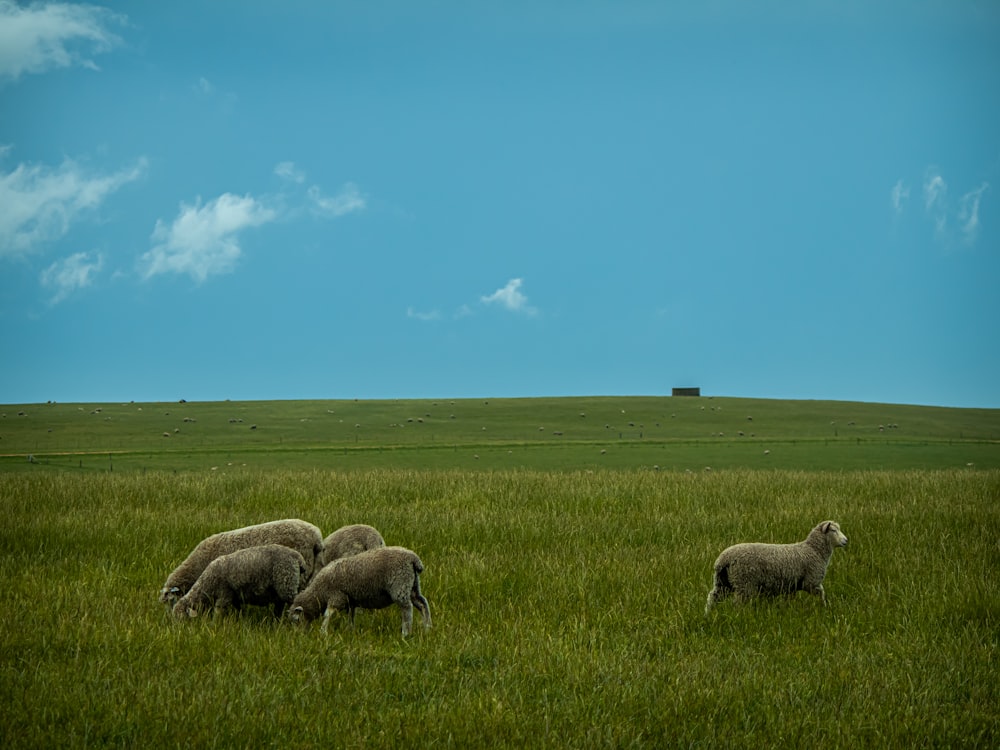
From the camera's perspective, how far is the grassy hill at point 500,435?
108 ft

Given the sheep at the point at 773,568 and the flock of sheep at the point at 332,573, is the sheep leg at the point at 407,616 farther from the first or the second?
the sheep at the point at 773,568

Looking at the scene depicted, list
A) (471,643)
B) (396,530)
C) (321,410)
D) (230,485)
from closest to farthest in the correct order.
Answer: (471,643)
(396,530)
(230,485)
(321,410)

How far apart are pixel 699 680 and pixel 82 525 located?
37.1 ft

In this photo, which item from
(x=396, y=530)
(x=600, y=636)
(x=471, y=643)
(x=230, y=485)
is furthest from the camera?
(x=230, y=485)

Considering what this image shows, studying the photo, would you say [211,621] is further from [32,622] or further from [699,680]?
[699,680]

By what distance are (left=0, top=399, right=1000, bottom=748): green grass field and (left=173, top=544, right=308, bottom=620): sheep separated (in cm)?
29

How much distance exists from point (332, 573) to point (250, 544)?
1.74m

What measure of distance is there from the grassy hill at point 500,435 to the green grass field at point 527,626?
34.1ft

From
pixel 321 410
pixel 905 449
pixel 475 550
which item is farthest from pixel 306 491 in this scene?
pixel 321 410

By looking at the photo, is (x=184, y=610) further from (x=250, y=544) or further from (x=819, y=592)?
(x=819, y=592)

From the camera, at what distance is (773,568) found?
9828 mm

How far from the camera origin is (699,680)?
7.35 meters

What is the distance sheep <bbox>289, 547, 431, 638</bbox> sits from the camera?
8414 mm

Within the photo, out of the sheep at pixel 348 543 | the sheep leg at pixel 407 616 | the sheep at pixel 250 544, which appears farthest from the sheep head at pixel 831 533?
the sheep at pixel 250 544
